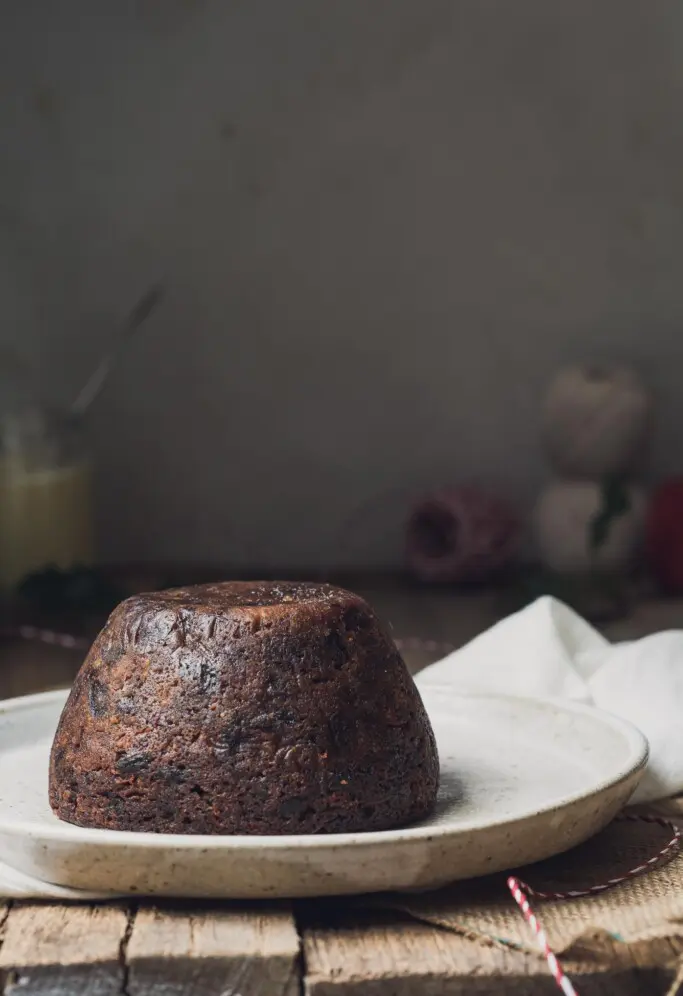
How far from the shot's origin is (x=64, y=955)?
901 mm

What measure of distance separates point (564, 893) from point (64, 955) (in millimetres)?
341

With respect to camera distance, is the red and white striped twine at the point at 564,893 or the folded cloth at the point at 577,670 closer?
the red and white striped twine at the point at 564,893

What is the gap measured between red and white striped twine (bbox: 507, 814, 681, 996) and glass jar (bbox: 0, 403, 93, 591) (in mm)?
1455

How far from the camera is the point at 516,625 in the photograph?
4.82 feet

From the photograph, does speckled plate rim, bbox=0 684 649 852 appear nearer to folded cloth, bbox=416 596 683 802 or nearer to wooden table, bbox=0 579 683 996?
wooden table, bbox=0 579 683 996

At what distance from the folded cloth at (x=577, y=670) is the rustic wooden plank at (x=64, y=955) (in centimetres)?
49

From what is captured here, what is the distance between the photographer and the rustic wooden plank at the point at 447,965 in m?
0.88

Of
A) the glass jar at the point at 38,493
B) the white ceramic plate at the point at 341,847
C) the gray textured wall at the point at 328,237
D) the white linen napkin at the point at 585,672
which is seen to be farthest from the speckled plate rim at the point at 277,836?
the gray textured wall at the point at 328,237

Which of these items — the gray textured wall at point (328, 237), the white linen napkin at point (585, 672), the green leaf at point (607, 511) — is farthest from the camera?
the gray textured wall at point (328, 237)

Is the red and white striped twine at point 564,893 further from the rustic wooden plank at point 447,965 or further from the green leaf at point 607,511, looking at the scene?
the green leaf at point 607,511

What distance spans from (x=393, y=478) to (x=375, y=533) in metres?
0.11

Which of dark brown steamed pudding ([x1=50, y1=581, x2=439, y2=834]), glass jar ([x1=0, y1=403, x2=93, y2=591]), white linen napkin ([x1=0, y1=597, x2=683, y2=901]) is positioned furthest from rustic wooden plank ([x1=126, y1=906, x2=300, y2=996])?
glass jar ([x1=0, y1=403, x2=93, y2=591])

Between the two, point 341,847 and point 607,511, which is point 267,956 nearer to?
point 341,847

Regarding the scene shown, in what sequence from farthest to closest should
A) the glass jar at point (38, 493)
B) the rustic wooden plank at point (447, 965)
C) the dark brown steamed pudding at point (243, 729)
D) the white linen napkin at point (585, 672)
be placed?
the glass jar at point (38, 493), the white linen napkin at point (585, 672), the dark brown steamed pudding at point (243, 729), the rustic wooden plank at point (447, 965)
